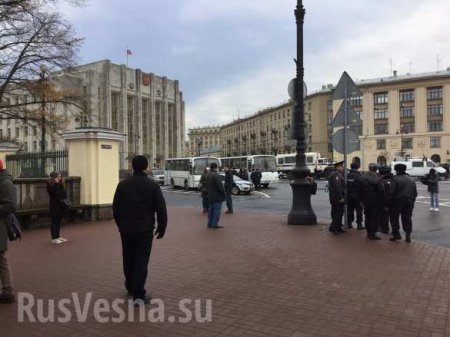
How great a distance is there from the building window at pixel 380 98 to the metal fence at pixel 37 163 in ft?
291

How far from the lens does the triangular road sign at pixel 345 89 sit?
481 inches

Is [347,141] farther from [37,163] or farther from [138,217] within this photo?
[37,163]

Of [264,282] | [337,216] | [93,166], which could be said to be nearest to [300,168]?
[337,216]

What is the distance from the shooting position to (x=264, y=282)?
6734 millimetres

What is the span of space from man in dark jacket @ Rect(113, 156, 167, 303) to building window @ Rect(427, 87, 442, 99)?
96.6 meters

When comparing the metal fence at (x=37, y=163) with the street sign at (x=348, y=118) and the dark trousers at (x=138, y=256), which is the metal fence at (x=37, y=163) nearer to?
the street sign at (x=348, y=118)

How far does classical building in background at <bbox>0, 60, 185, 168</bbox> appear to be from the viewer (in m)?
94.2

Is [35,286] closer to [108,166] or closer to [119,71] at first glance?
[108,166]

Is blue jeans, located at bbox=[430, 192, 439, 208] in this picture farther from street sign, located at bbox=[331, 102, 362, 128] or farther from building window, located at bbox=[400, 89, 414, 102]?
building window, located at bbox=[400, 89, 414, 102]

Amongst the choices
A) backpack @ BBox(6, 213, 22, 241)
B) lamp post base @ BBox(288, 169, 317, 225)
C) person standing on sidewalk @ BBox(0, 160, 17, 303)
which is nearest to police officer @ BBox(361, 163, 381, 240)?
lamp post base @ BBox(288, 169, 317, 225)

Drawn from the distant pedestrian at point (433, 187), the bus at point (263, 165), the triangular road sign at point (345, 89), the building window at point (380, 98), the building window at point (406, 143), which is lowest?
the distant pedestrian at point (433, 187)

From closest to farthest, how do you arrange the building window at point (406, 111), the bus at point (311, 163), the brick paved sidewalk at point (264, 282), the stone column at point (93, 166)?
the brick paved sidewalk at point (264, 282), the stone column at point (93, 166), the bus at point (311, 163), the building window at point (406, 111)

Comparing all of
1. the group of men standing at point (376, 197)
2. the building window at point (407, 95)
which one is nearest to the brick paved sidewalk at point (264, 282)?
the group of men standing at point (376, 197)

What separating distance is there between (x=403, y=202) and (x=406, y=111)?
91.8m
